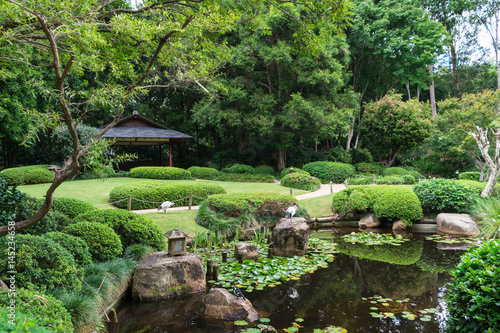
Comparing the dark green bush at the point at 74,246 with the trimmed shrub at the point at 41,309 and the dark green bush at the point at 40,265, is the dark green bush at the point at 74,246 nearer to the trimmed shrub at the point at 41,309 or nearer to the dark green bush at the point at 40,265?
the dark green bush at the point at 40,265

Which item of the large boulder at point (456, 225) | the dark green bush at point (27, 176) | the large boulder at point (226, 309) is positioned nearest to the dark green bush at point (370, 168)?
the large boulder at point (456, 225)

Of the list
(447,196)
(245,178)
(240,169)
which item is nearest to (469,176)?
(447,196)

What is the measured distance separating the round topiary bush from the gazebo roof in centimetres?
796

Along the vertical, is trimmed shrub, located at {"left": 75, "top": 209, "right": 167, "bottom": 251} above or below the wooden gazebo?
below

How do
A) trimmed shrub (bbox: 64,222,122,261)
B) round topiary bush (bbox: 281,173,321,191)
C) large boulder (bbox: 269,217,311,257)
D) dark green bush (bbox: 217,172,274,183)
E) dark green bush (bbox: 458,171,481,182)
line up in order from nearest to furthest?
trimmed shrub (bbox: 64,222,122,261) < large boulder (bbox: 269,217,311,257) < round topiary bush (bbox: 281,173,321,191) < dark green bush (bbox: 217,172,274,183) < dark green bush (bbox: 458,171,481,182)

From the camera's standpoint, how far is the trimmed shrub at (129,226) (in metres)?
6.56

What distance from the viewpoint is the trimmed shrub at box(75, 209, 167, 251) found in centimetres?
656

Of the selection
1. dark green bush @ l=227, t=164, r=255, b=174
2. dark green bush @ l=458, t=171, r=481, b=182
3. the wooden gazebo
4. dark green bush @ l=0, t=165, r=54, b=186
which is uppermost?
the wooden gazebo

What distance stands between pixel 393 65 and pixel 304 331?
25725mm

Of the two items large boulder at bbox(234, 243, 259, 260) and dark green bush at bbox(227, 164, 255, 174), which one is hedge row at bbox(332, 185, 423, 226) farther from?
dark green bush at bbox(227, 164, 255, 174)

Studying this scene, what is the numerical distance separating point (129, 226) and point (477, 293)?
5.83 meters

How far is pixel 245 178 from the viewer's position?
1994 cm

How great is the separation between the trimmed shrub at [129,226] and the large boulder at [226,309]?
2378mm

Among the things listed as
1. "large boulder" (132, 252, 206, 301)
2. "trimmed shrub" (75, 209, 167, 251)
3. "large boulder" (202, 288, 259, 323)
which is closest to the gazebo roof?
"trimmed shrub" (75, 209, 167, 251)
